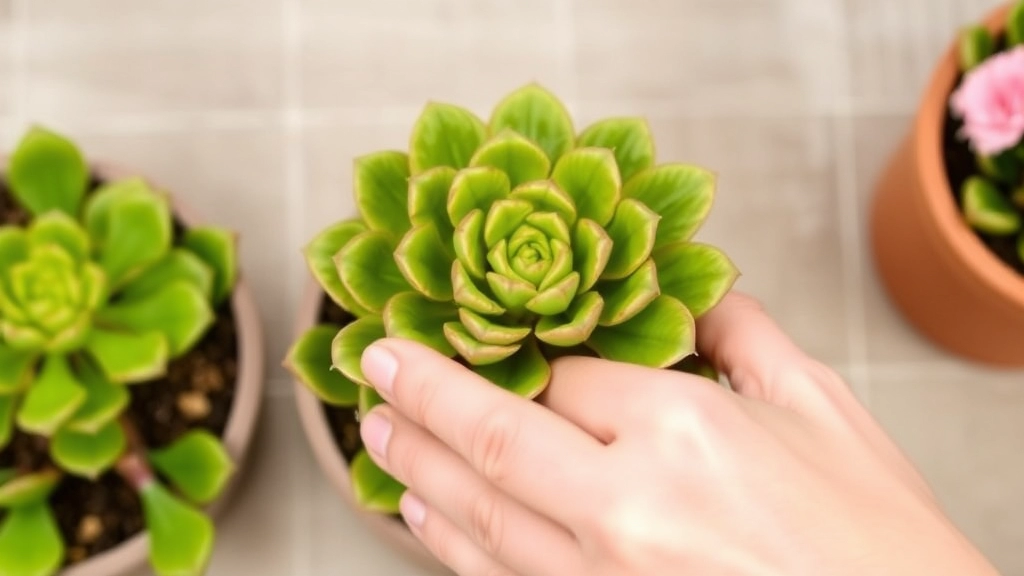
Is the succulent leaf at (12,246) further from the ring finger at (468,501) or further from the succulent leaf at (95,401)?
the ring finger at (468,501)

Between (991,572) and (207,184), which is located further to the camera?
(207,184)

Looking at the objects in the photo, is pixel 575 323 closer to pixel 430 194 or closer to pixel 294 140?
pixel 430 194

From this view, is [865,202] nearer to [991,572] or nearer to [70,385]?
[991,572]

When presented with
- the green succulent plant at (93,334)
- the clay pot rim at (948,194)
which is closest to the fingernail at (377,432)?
the green succulent plant at (93,334)

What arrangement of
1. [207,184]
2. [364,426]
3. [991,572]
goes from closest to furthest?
[991,572] → [364,426] → [207,184]

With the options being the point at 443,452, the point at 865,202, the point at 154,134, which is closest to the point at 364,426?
the point at 443,452

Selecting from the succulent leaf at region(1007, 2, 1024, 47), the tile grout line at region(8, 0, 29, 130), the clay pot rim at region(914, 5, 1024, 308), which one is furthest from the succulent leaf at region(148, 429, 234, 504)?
the succulent leaf at region(1007, 2, 1024, 47)

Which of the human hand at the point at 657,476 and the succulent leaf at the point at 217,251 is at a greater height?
the succulent leaf at the point at 217,251
